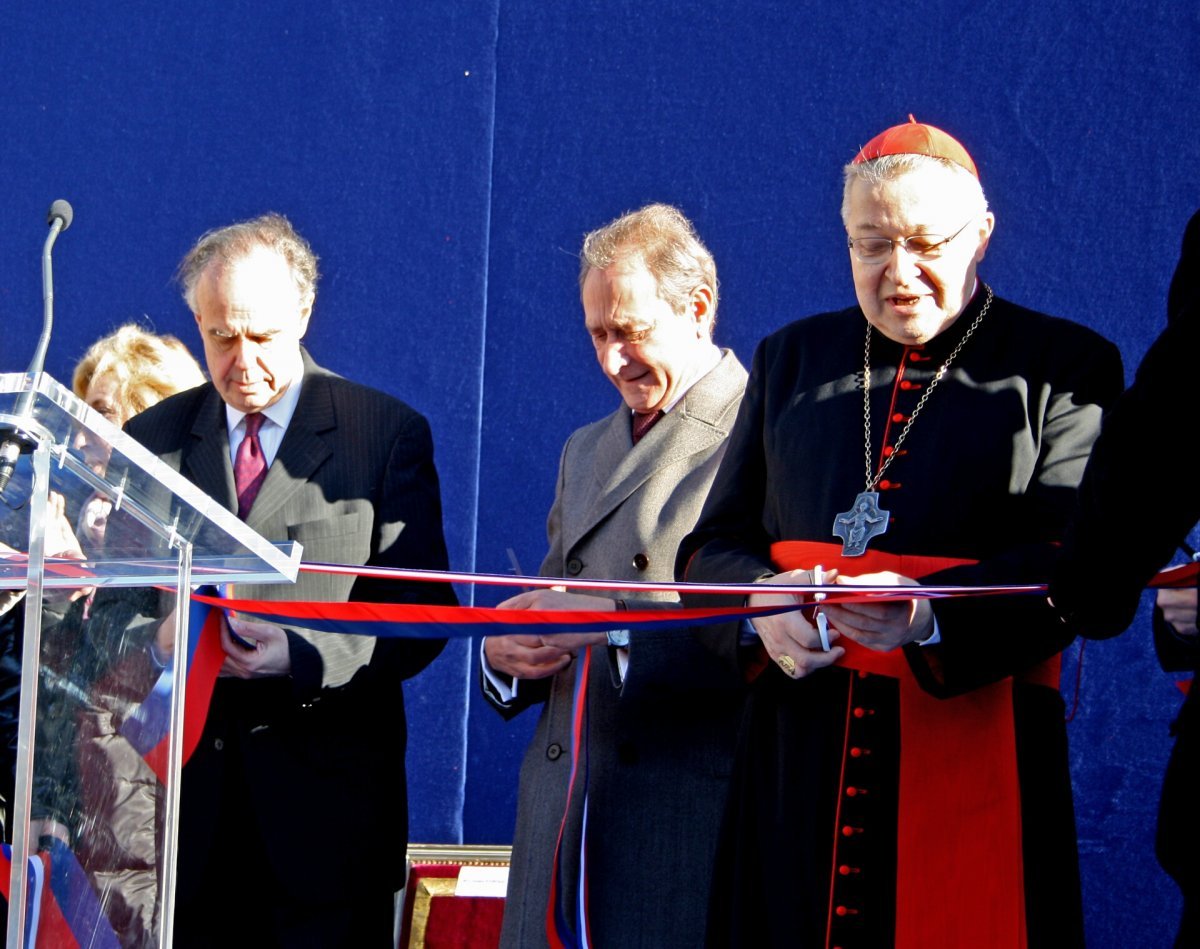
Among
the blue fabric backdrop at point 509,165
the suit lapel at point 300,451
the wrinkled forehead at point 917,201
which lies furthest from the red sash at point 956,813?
the blue fabric backdrop at point 509,165

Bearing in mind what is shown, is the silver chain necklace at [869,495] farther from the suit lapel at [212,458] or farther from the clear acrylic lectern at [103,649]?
the suit lapel at [212,458]

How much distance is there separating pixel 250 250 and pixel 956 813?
2.11 m

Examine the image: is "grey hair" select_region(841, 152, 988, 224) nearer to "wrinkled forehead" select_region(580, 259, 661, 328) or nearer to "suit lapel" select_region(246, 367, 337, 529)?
"wrinkled forehead" select_region(580, 259, 661, 328)

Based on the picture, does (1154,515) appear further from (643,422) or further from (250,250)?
(250,250)

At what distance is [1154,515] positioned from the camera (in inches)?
74.8

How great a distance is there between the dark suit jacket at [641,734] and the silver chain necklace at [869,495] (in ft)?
1.67

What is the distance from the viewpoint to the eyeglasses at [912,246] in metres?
2.73

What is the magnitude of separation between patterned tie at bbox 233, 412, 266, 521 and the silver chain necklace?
4.69 ft

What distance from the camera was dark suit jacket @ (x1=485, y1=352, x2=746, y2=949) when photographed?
3172 millimetres

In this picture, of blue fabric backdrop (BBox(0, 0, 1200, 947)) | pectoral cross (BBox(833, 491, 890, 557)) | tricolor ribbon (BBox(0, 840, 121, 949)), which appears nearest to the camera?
tricolor ribbon (BBox(0, 840, 121, 949))

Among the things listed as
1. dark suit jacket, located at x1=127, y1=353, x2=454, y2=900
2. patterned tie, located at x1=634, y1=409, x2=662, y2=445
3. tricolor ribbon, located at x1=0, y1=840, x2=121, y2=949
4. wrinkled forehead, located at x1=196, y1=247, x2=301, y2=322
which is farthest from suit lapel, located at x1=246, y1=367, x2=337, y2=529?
tricolor ribbon, located at x1=0, y1=840, x2=121, y2=949

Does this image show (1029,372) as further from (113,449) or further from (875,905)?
(113,449)

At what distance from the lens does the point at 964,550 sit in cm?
264

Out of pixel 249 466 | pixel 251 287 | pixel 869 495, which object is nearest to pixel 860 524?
pixel 869 495
